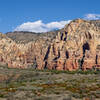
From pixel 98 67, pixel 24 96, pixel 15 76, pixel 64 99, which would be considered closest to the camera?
pixel 64 99

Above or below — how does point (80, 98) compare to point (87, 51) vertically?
below

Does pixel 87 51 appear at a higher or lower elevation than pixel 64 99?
higher

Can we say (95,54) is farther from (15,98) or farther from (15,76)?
(15,98)

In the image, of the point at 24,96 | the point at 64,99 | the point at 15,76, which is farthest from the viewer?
the point at 15,76

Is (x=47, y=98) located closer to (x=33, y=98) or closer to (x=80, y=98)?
(x=33, y=98)

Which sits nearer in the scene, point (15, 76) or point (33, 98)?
point (33, 98)

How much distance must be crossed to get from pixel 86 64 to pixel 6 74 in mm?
73861

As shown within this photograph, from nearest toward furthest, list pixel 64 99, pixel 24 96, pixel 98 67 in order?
pixel 64 99 < pixel 24 96 < pixel 98 67

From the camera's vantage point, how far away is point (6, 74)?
484 feet

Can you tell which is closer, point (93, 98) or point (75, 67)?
point (93, 98)

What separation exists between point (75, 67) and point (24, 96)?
497 feet

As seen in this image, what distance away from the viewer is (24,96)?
50.7 m

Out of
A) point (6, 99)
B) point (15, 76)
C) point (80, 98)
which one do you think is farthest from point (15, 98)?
point (15, 76)

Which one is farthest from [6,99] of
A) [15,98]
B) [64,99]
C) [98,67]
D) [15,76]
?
[98,67]
